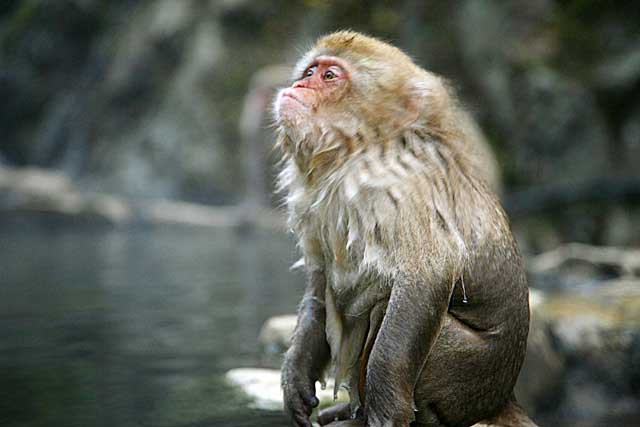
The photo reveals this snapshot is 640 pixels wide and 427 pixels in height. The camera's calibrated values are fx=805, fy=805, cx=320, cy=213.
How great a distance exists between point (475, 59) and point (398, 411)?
11992mm

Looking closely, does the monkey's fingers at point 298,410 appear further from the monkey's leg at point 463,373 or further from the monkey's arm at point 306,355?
the monkey's leg at point 463,373

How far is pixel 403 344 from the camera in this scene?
218cm

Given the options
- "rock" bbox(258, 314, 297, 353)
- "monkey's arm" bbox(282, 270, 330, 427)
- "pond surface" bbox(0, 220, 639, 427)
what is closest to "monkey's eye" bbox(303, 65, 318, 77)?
"monkey's arm" bbox(282, 270, 330, 427)

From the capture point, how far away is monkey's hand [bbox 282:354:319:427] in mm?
2537

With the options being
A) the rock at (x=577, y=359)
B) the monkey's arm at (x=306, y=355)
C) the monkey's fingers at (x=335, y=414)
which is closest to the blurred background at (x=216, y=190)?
the rock at (x=577, y=359)

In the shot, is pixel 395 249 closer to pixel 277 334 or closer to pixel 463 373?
pixel 463 373

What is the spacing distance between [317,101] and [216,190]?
50.6 ft

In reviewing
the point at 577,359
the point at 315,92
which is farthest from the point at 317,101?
the point at 577,359

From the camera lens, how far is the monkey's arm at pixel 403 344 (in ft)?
7.14

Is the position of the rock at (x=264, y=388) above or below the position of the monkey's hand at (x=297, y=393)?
below

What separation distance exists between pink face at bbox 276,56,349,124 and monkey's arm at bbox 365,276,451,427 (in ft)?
1.98

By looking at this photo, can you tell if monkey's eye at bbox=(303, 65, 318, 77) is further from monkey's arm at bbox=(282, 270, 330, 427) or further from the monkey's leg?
the monkey's leg

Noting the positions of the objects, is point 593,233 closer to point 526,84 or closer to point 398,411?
point 526,84

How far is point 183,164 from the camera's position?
1834cm
